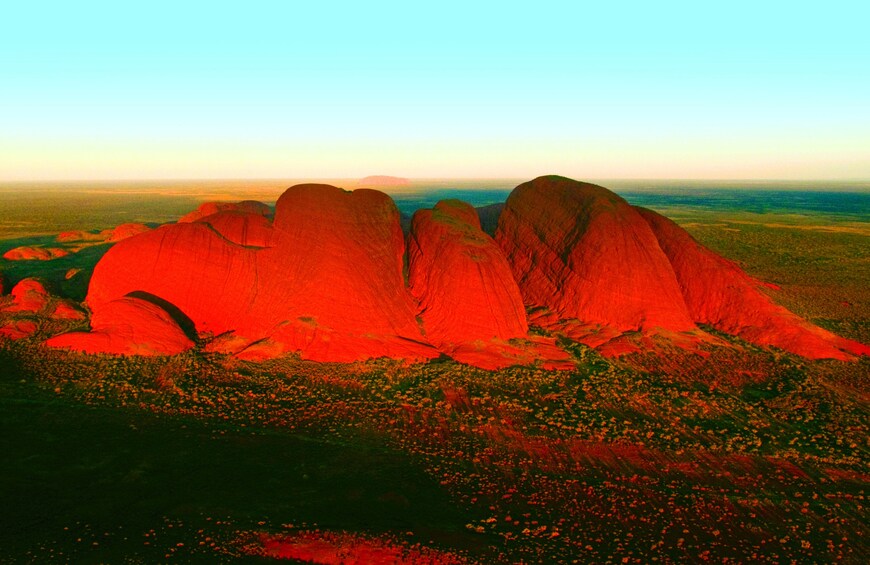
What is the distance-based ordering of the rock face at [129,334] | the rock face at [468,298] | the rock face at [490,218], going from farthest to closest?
the rock face at [490,218] < the rock face at [468,298] < the rock face at [129,334]

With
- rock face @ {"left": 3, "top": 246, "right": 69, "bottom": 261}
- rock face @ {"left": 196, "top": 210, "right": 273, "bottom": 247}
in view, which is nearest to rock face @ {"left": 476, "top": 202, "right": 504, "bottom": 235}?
rock face @ {"left": 196, "top": 210, "right": 273, "bottom": 247}

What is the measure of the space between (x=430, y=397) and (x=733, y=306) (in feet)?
45.5

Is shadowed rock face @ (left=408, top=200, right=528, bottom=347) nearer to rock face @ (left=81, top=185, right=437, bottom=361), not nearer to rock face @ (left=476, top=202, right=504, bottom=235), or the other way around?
rock face @ (left=81, top=185, right=437, bottom=361)

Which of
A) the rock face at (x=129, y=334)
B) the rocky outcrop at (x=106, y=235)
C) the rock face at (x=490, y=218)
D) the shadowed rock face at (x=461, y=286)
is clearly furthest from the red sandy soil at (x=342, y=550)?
the rocky outcrop at (x=106, y=235)

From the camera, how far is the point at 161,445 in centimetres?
1144

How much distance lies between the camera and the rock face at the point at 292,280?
56.4ft

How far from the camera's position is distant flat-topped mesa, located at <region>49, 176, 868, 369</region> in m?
17.2

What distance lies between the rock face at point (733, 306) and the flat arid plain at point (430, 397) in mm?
103

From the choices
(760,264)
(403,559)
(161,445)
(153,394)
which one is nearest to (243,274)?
(153,394)

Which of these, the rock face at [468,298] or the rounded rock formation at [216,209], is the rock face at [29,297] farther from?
the rock face at [468,298]

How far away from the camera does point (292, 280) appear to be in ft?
60.7

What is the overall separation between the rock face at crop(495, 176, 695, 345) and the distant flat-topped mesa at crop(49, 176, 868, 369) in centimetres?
6

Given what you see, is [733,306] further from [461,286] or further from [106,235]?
[106,235]

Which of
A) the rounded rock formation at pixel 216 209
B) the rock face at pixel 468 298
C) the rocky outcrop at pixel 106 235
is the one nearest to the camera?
the rock face at pixel 468 298
